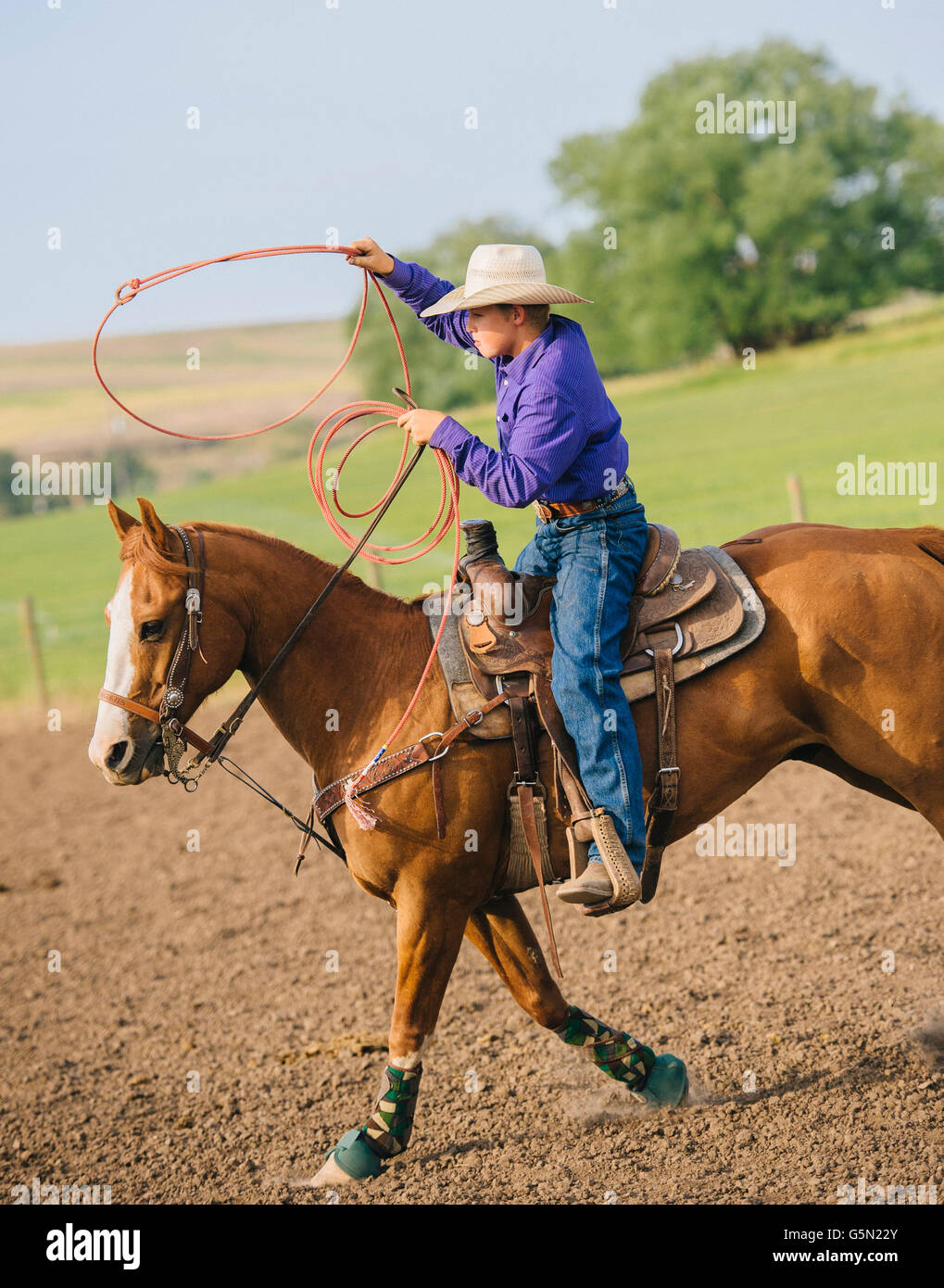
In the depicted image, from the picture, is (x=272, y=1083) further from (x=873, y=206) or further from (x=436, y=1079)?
(x=873, y=206)

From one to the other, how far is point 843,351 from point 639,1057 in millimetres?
37742

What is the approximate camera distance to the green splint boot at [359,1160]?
13.1ft

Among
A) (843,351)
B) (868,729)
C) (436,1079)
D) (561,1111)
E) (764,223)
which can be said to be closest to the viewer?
(868,729)

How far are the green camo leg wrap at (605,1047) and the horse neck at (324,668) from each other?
1.42 metres

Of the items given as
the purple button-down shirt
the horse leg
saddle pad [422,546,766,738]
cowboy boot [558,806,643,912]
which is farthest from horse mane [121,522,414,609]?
the horse leg

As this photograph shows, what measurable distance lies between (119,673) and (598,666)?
156cm

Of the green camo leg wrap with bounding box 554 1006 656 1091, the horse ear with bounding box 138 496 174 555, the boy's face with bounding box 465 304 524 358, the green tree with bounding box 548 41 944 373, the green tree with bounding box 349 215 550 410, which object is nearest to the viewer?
the horse ear with bounding box 138 496 174 555

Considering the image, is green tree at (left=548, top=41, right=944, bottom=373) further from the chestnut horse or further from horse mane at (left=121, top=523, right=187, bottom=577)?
horse mane at (left=121, top=523, right=187, bottom=577)

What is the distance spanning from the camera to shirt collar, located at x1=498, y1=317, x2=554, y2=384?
12.1ft

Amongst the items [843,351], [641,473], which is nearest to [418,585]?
[641,473]

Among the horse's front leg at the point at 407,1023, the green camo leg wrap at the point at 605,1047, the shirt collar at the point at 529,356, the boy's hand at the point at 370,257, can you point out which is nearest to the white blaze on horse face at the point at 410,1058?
the horse's front leg at the point at 407,1023

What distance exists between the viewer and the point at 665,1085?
4.51 metres

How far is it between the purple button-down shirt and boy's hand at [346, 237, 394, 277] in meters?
0.66

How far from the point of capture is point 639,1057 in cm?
447
